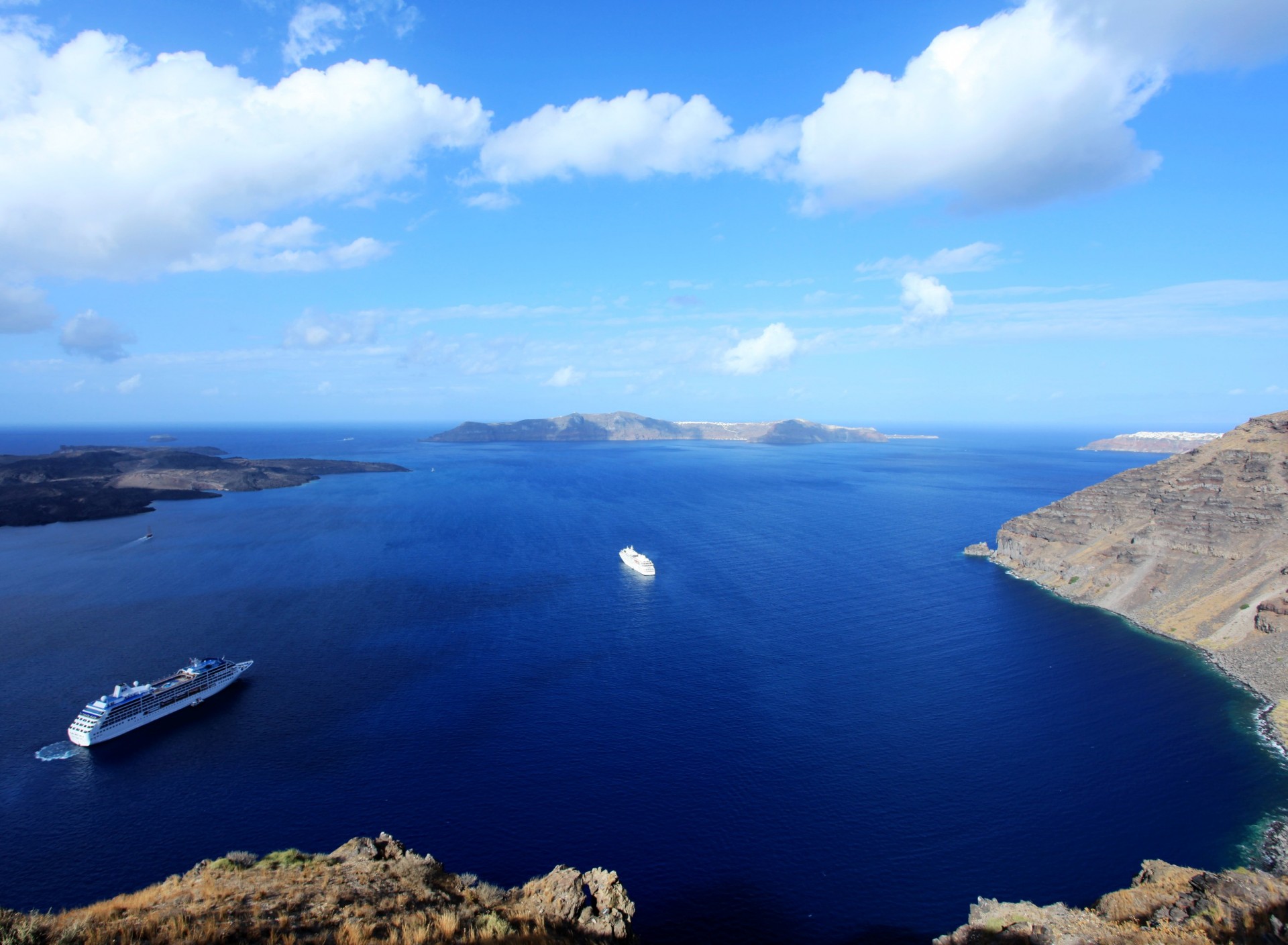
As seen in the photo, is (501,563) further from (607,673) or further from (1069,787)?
(1069,787)

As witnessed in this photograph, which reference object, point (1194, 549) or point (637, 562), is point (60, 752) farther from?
point (1194, 549)

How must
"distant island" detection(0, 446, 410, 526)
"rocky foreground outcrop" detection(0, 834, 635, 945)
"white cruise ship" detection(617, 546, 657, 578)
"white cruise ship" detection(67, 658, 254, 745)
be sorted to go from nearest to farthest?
"rocky foreground outcrop" detection(0, 834, 635, 945)
"white cruise ship" detection(67, 658, 254, 745)
"white cruise ship" detection(617, 546, 657, 578)
"distant island" detection(0, 446, 410, 526)

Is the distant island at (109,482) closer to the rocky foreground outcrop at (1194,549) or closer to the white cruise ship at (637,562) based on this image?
the white cruise ship at (637,562)

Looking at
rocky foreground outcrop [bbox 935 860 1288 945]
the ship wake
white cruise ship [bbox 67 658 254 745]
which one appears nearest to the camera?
rocky foreground outcrop [bbox 935 860 1288 945]

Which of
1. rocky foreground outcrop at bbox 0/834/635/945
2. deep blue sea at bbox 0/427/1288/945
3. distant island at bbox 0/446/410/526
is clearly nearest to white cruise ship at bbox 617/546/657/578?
deep blue sea at bbox 0/427/1288/945

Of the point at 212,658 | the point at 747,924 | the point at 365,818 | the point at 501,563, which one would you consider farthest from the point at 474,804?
the point at 501,563

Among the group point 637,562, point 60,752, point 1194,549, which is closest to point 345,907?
point 60,752

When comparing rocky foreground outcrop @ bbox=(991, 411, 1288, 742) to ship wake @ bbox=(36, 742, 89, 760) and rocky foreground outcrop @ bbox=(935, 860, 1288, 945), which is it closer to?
rocky foreground outcrop @ bbox=(935, 860, 1288, 945)
